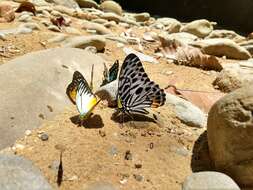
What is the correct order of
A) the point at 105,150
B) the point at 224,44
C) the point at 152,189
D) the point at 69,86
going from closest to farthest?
the point at 152,189 → the point at 105,150 → the point at 69,86 → the point at 224,44

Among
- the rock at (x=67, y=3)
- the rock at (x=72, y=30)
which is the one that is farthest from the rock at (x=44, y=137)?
the rock at (x=67, y=3)

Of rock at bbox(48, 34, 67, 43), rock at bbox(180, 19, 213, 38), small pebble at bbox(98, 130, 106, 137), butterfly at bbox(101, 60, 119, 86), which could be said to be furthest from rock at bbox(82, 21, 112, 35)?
small pebble at bbox(98, 130, 106, 137)

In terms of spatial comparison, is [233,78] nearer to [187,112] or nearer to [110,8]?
[187,112]

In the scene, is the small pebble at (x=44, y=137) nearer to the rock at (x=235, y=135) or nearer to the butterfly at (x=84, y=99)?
the butterfly at (x=84, y=99)

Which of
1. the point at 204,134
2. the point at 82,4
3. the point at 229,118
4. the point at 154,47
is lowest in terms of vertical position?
the point at 82,4

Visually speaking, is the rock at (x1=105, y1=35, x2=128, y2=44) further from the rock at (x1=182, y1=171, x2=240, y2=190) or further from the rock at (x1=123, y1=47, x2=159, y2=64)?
the rock at (x1=182, y1=171, x2=240, y2=190)

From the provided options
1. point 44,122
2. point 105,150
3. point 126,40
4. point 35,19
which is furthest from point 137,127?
point 35,19

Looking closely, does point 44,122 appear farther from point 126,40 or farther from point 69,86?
point 126,40
